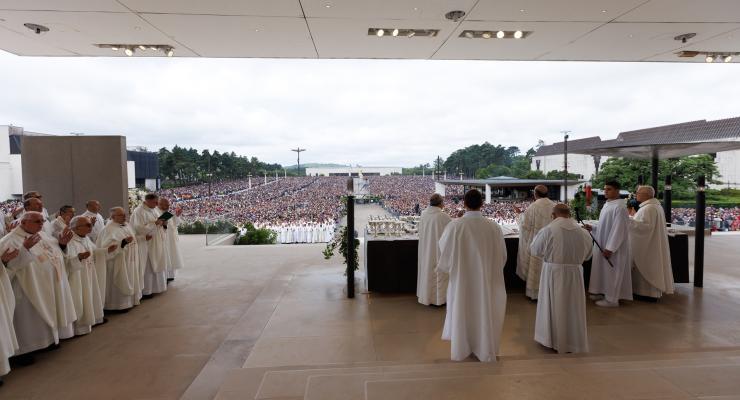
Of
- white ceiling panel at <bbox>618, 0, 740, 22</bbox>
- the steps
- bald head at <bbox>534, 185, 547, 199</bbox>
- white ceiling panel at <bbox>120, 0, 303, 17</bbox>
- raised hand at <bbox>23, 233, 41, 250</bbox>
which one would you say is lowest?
the steps

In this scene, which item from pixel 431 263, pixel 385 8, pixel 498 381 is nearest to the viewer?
pixel 498 381

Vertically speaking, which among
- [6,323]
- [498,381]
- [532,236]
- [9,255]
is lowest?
[498,381]

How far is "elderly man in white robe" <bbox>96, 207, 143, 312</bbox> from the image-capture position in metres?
6.00

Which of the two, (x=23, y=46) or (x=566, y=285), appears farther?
(x=23, y=46)

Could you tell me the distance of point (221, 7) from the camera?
226 inches

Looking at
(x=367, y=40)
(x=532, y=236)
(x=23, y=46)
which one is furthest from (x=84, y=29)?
(x=532, y=236)

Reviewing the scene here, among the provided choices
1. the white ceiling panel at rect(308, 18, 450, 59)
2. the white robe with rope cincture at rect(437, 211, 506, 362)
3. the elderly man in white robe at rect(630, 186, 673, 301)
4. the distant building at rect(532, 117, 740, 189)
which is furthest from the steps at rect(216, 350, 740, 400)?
the distant building at rect(532, 117, 740, 189)

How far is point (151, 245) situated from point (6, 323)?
3048 millimetres

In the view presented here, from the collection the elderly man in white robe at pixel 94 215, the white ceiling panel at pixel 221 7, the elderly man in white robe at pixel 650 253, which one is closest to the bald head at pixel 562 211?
the elderly man in white robe at pixel 650 253

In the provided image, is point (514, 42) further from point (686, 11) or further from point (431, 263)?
point (431, 263)

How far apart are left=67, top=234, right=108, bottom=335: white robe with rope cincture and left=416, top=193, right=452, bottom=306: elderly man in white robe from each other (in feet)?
14.8

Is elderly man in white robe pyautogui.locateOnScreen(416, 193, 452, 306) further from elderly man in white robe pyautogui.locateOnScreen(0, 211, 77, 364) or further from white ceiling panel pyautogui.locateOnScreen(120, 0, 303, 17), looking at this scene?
elderly man in white robe pyautogui.locateOnScreen(0, 211, 77, 364)

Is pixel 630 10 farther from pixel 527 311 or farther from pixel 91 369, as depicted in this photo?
pixel 91 369

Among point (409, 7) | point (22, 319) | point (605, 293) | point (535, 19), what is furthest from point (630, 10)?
point (22, 319)
